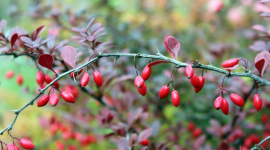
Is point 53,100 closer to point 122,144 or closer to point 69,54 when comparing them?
point 69,54

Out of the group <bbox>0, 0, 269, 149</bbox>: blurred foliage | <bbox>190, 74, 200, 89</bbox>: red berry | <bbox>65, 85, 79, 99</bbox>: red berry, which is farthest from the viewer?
<bbox>0, 0, 269, 149</bbox>: blurred foliage

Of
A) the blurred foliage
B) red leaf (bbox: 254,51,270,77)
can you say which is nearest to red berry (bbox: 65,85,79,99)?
the blurred foliage

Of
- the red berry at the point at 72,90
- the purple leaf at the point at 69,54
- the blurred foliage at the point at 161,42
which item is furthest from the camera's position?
the blurred foliage at the point at 161,42

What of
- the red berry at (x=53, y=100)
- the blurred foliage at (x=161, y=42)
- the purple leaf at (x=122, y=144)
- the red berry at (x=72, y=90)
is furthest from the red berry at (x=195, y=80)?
the red berry at (x=72, y=90)

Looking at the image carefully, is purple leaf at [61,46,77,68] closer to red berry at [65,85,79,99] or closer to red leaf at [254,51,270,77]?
red leaf at [254,51,270,77]

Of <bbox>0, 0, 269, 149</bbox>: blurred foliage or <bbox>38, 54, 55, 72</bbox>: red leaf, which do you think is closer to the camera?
<bbox>38, 54, 55, 72</bbox>: red leaf

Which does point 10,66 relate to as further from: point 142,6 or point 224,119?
point 224,119

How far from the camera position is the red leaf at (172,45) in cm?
94

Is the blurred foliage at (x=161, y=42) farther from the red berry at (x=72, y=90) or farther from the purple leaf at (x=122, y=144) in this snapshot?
the purple leaf at (x=122, y=144)

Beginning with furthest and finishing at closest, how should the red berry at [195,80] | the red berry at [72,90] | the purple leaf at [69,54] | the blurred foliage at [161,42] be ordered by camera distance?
the blurred foliage at [161,42] < the red berry at [72,90] < the purple leaf at [69,54] < the red berry at [195,80]

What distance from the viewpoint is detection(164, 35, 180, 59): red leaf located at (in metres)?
0.94

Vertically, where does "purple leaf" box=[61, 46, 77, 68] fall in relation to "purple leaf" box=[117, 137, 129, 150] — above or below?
above

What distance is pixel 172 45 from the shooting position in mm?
949

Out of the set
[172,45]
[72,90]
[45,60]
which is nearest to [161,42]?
[72,90]
